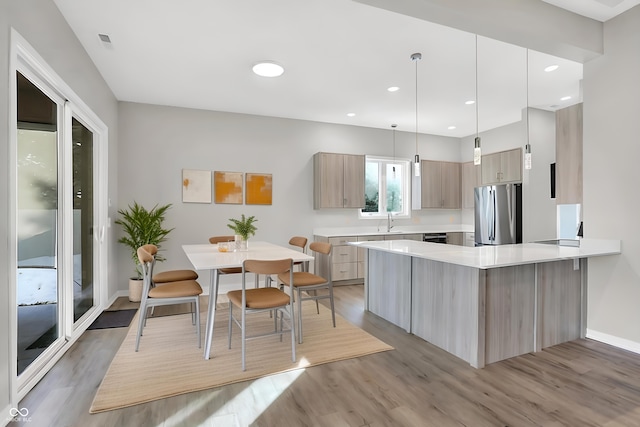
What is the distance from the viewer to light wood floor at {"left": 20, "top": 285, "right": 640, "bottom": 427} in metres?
2.00

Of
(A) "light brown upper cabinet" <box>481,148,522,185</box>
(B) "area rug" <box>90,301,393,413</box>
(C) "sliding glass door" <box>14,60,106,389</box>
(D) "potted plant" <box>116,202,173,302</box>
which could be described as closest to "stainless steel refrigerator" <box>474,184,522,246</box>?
(A) "light brown upper cabinet" <box>481,148,522,185</box>

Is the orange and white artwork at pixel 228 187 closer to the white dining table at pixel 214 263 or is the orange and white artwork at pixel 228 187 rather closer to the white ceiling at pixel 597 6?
the white dining table at pixel 214 263

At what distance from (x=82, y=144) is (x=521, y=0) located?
447 centimetres

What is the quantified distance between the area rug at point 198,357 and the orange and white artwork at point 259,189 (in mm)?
2281

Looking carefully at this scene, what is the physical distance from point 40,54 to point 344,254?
4.42 m

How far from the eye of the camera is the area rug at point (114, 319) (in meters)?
3.62

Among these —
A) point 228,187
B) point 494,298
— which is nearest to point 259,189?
point 228,187

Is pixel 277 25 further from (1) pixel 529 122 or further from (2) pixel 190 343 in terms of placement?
(1) pixel 529 122

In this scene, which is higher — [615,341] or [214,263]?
[214,263]

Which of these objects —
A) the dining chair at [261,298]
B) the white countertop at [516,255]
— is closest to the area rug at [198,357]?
the dining chair at [261,298]

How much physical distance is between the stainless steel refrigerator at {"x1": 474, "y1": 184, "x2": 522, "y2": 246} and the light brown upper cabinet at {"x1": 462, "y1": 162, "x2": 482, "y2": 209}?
59cm

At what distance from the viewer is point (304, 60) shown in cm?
359

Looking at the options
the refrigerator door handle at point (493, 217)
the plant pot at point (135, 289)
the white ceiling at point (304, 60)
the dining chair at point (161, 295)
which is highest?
the white ceiling at point (304, 60)

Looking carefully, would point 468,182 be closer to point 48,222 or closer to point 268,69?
point 268,69
